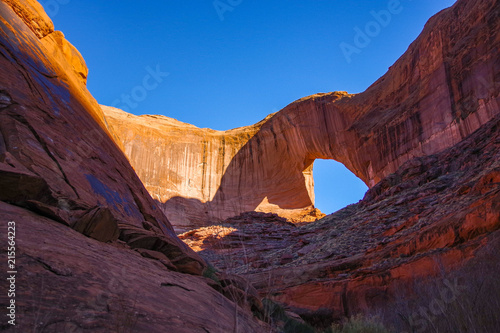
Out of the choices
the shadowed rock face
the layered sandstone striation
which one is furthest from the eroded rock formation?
the shadowed rock face

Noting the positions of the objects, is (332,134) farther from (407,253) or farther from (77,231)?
(77,231)

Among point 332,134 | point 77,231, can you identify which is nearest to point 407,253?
point 77,231

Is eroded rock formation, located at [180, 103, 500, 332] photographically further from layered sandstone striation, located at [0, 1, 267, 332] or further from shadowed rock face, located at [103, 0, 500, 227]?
shadowed rock face, located at [103, 0, 500, 227]

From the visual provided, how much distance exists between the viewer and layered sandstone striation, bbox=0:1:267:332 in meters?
2.44

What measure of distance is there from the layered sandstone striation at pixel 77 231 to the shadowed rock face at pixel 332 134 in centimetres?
1420

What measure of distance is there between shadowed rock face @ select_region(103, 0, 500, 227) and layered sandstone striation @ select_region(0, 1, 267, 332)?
14201 millimetres

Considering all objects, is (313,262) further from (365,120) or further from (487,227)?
(365,120)

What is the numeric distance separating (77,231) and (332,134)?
30.7 metres

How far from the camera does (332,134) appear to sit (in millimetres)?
32906

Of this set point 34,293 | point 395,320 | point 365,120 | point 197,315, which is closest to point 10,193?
point 34,293

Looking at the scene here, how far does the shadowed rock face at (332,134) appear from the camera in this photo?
21.9m

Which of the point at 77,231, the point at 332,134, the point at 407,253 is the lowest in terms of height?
the point at 77,231

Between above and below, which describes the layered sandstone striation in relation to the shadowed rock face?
below

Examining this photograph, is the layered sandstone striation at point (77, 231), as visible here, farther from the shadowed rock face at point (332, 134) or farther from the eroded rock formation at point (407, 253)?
the shadowed rock face at point (332, 134)
